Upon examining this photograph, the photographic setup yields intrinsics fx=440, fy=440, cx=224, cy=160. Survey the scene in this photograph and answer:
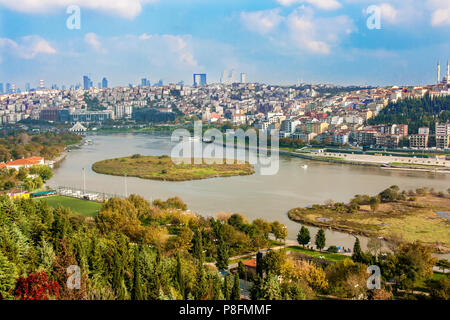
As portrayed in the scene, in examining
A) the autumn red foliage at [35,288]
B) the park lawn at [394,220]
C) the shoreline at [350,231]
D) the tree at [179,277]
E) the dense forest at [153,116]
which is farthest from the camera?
the dense forest at [153,116]

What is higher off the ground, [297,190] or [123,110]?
[123,110]

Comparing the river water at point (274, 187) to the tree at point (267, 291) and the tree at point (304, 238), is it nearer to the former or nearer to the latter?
the tree at point (304, 238)

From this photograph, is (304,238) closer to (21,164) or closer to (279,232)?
(279,232)

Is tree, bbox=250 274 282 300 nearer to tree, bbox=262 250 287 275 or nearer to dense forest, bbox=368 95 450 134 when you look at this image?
tree, bbox=262 250 287 275

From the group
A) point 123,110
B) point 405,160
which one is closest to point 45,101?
point 123,110

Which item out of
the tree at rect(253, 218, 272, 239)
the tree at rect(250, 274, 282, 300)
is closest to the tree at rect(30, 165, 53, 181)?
the tree at rect(253, 218, 272, 239)

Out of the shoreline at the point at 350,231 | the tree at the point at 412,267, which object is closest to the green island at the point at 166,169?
the shoreline at the point at 350,231
